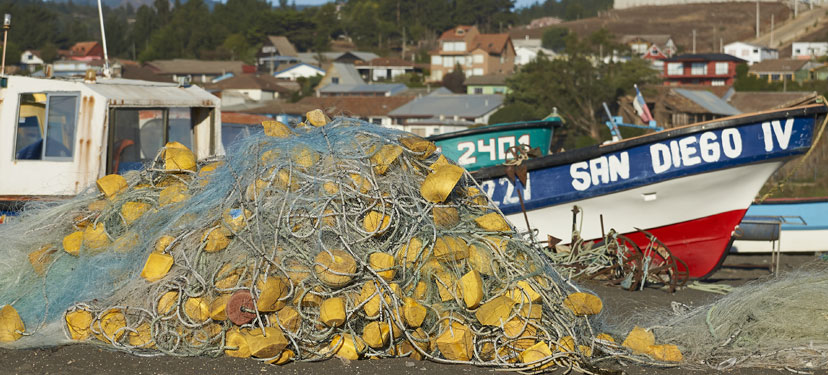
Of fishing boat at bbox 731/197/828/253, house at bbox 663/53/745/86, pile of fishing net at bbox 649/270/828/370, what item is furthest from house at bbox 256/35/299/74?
pile of fishing net at bbox 649/270/828/370

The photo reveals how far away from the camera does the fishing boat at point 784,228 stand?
10.8 m

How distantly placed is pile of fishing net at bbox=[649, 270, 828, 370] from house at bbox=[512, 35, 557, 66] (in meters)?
99.6

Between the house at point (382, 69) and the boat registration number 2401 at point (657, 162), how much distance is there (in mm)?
85498

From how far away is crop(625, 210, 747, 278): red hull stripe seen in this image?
10.1m

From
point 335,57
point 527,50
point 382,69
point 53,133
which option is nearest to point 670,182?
point 53,133

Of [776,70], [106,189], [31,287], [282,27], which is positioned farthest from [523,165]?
[282,27]

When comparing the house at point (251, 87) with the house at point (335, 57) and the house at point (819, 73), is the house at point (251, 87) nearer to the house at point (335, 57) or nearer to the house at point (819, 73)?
the house at point (335, 57)

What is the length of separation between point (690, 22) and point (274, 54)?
7419 centimetres

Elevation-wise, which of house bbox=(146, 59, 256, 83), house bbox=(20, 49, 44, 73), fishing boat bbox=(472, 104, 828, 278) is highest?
house bbox=(20, 49, 44, 73)

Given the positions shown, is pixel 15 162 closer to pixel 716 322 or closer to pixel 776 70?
pixel 716 322

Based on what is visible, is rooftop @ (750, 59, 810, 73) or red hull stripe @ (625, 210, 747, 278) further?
rooftop @ (750, 59, 810, 73)

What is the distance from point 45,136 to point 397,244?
422cm

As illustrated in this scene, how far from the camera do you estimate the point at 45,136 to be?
28.0ft

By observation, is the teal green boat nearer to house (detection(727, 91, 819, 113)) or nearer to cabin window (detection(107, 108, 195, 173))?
cabin window (detection(107, 108, 195, 173))
